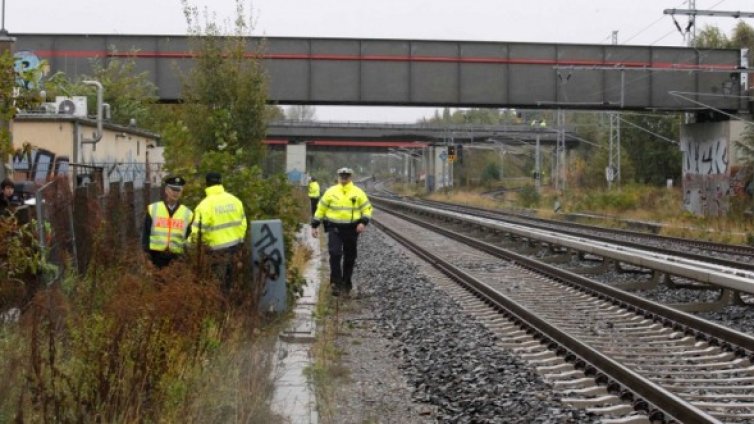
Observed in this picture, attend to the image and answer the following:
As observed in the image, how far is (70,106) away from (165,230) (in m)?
16.7

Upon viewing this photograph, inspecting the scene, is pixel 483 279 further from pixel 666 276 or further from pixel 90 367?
pixel 90 367

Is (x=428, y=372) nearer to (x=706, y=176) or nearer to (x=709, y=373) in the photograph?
(x=709, y=373)

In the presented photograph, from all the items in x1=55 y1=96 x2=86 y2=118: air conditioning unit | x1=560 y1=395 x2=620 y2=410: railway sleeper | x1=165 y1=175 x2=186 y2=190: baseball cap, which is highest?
x1=55 y1=96 x2=86 y2=118: air conditioning unit

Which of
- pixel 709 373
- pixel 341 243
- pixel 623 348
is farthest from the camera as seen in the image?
pixel 341 243

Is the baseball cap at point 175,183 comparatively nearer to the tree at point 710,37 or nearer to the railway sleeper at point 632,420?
the railway sleeper at point 632,420

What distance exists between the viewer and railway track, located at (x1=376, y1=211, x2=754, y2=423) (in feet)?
25.1

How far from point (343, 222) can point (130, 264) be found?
3.63 metres

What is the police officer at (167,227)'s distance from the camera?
1051 cm

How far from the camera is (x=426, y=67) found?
1485 inches

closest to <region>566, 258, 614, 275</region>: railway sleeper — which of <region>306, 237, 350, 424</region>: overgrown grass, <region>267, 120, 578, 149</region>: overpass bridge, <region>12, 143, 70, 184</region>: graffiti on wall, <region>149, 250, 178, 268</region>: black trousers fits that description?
<region>306, 237, 350, 424</region>: overgrown grass

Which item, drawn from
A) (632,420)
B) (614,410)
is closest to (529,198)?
(614,410)

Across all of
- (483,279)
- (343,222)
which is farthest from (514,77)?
(343,222)

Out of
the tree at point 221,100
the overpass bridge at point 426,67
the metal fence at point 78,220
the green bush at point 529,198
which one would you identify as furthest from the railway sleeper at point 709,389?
the green bush at point 529,198

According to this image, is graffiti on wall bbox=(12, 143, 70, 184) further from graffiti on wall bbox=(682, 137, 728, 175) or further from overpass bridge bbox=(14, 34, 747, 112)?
graffiti on wall bbox=(682, 137, 728, 175)
